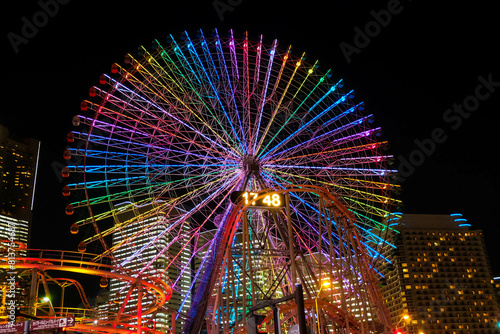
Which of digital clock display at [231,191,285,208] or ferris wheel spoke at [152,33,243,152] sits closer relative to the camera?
digital clock display at [231,191,285,208]

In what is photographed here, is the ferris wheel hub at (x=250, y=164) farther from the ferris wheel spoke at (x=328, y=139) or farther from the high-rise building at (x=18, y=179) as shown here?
the high-rise building at (x=18, y=179)

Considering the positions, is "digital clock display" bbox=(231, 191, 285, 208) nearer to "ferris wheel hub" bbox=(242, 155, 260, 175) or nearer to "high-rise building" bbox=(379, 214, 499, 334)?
"ferris wheel hub" bbox=(242, 155, 260, 175)

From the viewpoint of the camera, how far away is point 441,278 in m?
124

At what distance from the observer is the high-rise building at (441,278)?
115875mm

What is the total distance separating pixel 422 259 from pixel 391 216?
9910cm

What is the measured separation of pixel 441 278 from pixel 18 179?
96317 millimetres

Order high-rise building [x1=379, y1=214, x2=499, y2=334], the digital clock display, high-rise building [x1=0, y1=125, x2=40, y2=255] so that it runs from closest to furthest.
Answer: the digital clock display, high-rise building [x1=0, y1=125, x2=40, y2=255], high-rise building [x1=379, y1=214, x2=499, y2=334]

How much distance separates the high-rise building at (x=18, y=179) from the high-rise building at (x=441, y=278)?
247ft

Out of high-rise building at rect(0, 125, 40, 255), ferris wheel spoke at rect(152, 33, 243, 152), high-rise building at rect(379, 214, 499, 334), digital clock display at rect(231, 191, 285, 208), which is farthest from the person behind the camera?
high-rise building at rect(379, 214, 499, 334)

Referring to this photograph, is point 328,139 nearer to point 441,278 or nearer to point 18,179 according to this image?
point 18,179

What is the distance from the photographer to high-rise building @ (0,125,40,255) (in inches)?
3681

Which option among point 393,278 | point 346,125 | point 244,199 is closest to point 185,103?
point 244,199

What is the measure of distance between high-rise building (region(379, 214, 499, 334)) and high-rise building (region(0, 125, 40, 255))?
7516cm

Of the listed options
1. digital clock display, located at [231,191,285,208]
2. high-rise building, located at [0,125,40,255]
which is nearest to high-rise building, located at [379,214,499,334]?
high-rise building, located at [0,125,40,255]
